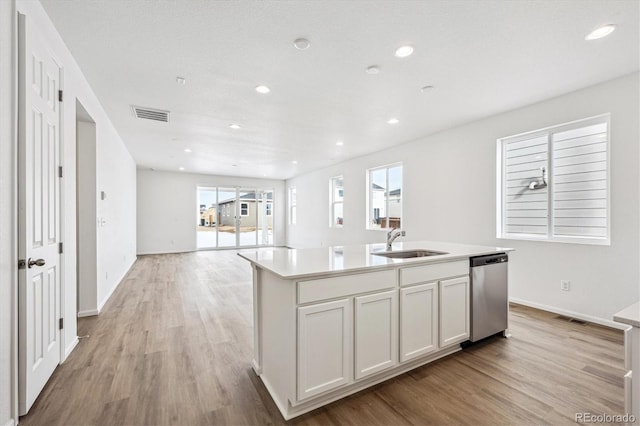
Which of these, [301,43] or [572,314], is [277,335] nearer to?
[301,43]

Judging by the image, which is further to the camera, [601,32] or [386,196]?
[386,196]

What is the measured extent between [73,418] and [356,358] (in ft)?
5.81

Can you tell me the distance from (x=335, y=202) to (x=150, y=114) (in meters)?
5.20

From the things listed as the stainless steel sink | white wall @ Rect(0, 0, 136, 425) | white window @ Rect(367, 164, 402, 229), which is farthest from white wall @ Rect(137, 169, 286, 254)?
the stainless steel sink

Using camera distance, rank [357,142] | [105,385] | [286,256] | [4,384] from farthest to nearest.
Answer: [357,142]
[286,256]
[105,385]
[4,384]

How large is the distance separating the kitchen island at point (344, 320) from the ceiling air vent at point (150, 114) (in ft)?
9.40

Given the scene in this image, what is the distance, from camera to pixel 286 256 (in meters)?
2.28

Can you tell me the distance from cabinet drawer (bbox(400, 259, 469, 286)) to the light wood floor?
723 millimetres

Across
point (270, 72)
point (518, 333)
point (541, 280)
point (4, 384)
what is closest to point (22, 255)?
point (4, 384)

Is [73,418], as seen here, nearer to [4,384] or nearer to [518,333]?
[4,384]

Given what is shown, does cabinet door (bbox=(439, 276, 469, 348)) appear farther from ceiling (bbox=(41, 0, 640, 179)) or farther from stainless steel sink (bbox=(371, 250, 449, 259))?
ceiling (bbox=(41, 0, 640, 179))

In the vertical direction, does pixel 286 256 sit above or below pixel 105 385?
above

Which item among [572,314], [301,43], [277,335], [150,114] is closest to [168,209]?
[150,114]

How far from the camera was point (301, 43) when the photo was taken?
235 centimetres
